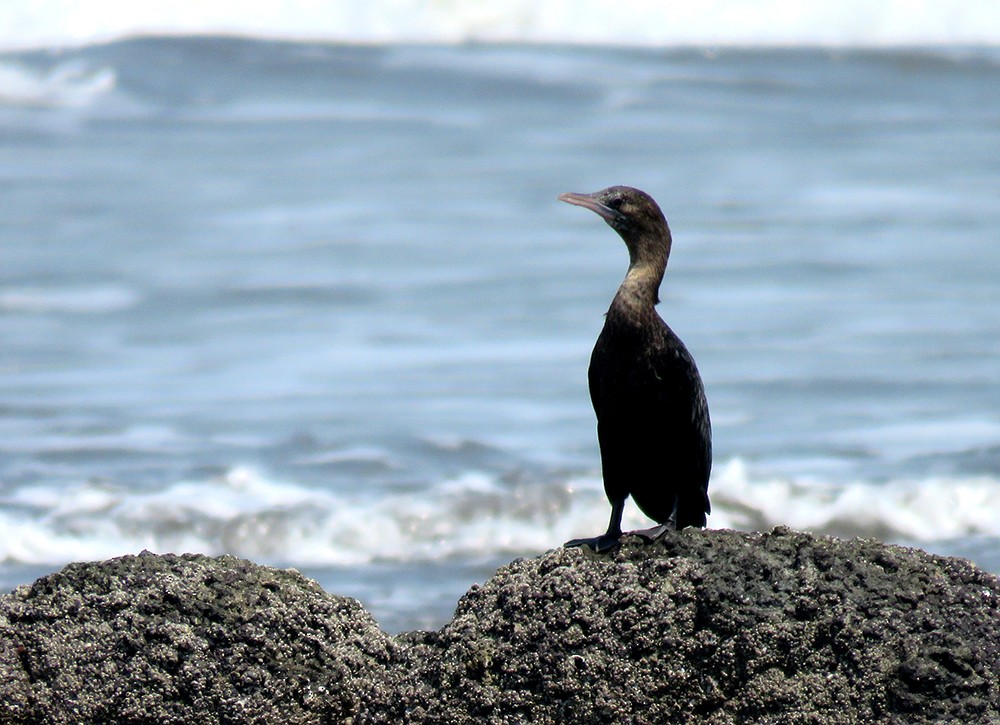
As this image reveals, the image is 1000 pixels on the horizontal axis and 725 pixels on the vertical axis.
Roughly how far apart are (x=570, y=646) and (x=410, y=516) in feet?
15.5

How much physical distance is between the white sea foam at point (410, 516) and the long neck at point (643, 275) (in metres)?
3.32

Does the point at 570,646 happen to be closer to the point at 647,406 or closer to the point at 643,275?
the point at 647,406

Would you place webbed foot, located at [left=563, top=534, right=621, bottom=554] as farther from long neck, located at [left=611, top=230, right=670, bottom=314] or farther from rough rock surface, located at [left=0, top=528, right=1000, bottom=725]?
long neck, located at [left=611, top=230, right=670, bottom=314]

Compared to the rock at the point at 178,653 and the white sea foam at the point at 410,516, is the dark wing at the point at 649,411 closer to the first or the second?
the rock at the point at 178,653

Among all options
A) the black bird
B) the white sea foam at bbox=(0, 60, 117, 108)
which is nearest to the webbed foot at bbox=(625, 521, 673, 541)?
the black bird

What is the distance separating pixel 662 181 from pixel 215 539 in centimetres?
1061

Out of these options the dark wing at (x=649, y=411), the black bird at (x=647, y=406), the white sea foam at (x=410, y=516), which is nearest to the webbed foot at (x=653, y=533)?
the black bird at (x=647, y=406)

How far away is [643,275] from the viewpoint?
4.61 m

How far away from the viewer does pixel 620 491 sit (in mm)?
4645

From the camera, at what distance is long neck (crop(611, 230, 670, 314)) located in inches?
178

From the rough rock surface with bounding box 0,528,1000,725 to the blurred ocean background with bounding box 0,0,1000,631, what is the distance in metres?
2.82

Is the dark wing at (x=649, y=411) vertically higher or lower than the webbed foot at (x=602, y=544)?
higher

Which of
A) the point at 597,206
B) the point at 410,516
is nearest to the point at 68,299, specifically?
the point at 410,516

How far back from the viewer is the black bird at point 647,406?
14.7 feet
